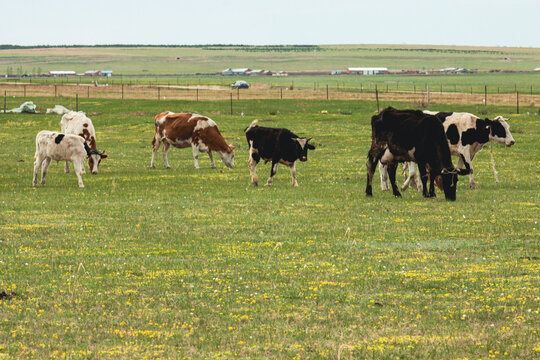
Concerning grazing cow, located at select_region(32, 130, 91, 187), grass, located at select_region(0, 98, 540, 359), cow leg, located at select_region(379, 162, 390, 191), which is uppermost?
grazing cow, located at select_region(32, 130, 91, 187)

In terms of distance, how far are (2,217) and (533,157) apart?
25786 millimetres

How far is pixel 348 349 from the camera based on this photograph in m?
9.67

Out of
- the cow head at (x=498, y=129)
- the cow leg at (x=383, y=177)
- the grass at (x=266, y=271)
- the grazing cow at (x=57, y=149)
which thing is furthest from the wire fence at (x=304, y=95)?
the grass at (x=266, y=271)

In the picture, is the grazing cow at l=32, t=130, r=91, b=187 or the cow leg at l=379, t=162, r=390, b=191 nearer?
the cow leg at l=379, t=162, r=390, b=191

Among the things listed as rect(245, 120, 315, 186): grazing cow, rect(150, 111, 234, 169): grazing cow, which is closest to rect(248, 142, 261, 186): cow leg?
rect(245, 120, 315, 186): grazing cow


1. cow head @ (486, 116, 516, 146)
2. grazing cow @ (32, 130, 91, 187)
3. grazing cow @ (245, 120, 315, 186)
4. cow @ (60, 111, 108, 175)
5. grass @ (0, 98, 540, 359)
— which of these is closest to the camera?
A: grass @ (0, 98, 540, 359)

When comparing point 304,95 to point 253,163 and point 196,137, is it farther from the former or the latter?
point 253,163

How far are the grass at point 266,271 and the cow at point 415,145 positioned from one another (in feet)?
2.61

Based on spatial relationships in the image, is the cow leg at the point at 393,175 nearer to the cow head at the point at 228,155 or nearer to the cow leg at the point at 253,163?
the cow leg at the point at 253,163

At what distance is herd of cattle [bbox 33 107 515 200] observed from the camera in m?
23.7

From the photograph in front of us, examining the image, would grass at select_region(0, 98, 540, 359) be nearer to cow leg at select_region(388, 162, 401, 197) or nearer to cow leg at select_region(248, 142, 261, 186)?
cow leg at select_region(248, 142, 261, 186)

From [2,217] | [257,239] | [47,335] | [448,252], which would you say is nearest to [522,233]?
[448,252]

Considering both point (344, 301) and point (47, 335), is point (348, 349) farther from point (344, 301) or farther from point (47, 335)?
point (47, 335)

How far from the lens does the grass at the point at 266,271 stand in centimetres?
1011
